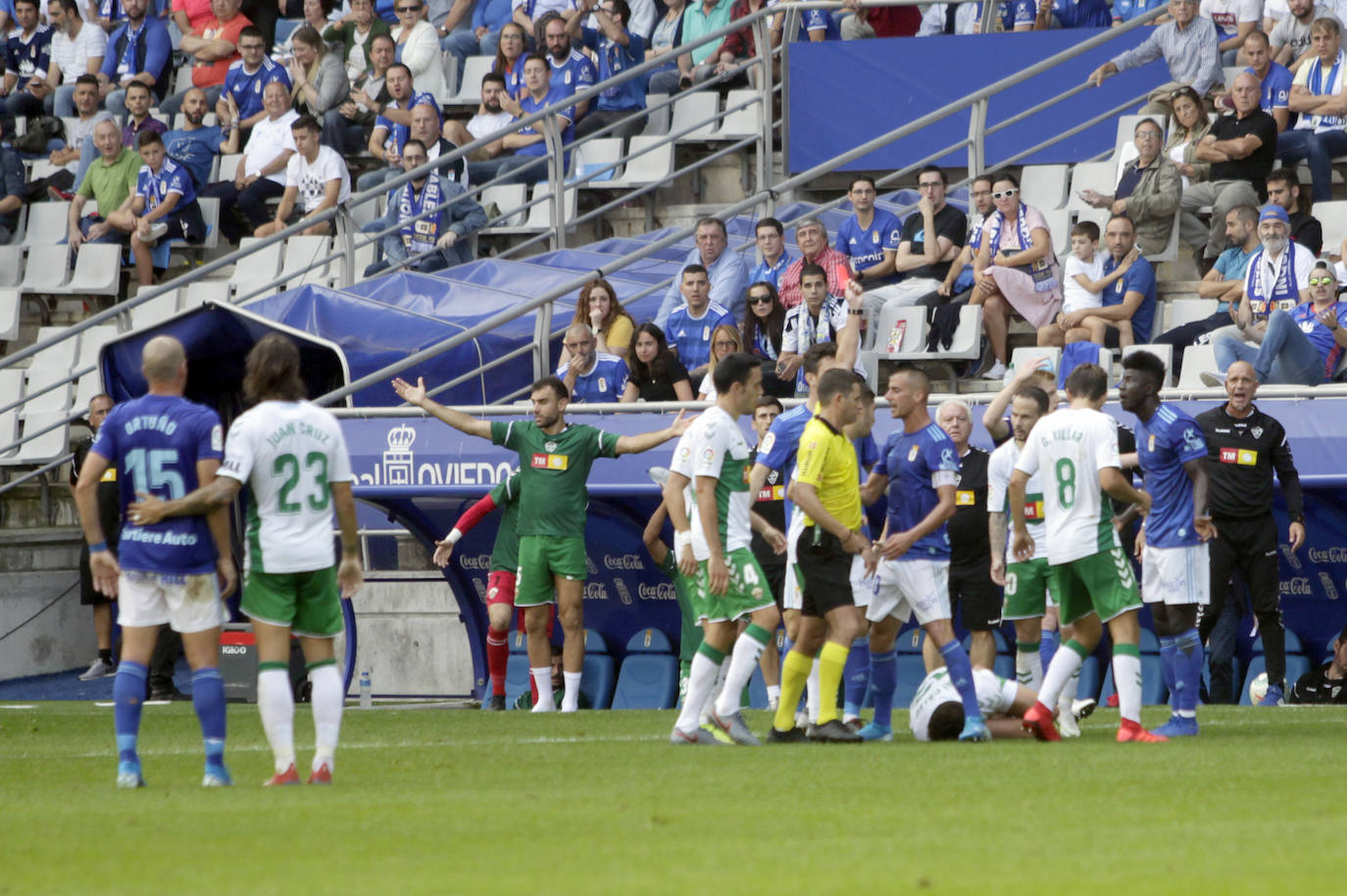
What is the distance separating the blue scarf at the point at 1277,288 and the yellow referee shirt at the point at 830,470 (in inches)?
230

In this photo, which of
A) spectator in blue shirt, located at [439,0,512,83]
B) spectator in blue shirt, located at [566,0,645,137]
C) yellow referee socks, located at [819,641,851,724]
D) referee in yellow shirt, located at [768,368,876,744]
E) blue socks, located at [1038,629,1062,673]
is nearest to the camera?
referee in yellow shirt, located at [768,368,876,744]

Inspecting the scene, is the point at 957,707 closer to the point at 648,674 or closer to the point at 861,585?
the point at 861,585

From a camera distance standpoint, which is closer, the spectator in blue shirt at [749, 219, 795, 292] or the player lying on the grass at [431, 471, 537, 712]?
the player lying on the grass at [431, 471, 537, 712]

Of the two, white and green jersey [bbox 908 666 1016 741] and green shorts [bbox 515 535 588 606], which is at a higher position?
green shorts [bbox 515 535 588 606]

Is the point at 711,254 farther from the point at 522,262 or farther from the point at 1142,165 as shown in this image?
the point at 1142,165

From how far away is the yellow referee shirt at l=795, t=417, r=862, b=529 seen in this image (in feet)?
31.1

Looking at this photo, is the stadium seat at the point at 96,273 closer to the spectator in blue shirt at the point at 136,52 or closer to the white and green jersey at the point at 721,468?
the spectator in blue shirt at the point at 136,52

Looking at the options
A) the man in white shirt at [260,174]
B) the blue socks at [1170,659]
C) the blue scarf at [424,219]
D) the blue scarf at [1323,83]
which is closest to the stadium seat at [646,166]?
the blue scarf at [424,219]

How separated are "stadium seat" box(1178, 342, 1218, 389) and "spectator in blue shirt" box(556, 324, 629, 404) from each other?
13.7ft

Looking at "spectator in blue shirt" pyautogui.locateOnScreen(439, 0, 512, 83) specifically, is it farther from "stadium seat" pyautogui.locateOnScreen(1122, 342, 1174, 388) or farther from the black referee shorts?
the black referee shorts

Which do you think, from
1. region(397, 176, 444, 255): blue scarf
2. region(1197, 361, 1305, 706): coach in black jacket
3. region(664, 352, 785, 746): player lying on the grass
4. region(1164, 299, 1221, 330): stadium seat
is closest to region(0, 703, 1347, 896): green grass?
region(664, 352, 785, 746): player lying on the grass

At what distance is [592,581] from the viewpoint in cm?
1552

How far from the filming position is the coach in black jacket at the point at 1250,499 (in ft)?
40.4

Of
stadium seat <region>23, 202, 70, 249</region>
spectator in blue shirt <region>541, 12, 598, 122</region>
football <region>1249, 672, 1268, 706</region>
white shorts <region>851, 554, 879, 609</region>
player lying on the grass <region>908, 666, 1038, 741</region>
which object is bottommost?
football <region>1249, 672, 1268, 706</region>
